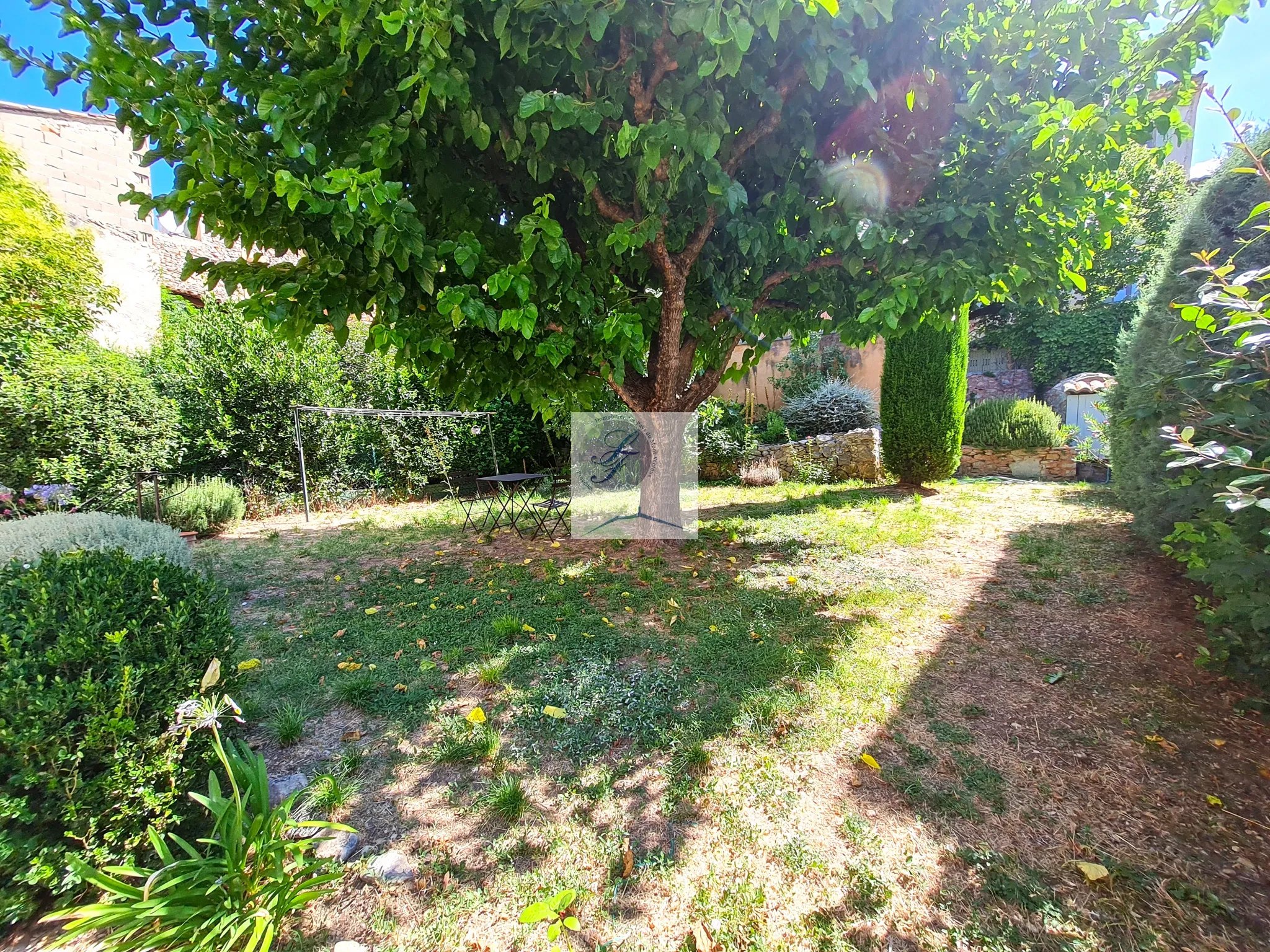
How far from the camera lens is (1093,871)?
4.66 ft

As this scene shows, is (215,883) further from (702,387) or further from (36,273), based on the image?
(36,273)

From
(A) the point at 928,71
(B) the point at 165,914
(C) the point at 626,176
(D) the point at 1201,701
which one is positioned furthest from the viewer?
(C) the point at 626,176

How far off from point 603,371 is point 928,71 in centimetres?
256

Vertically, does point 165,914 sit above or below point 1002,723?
above

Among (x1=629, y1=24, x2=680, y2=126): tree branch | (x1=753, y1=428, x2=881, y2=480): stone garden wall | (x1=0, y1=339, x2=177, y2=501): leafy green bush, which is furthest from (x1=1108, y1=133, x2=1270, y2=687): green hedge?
(x1=0, y1=339, x2=177, y2=501): leafy green bush

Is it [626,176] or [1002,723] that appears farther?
[626,176]

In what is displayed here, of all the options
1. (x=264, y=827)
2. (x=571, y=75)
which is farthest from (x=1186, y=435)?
(x=571, y=75)

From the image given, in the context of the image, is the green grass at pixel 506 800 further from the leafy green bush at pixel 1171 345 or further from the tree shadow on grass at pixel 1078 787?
the leafy green bush at pixel 1171 345


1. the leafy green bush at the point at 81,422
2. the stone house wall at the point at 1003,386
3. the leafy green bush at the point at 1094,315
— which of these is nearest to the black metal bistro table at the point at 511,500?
the leafy green bush at the point at 81,422

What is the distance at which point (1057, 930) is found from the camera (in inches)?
50.2

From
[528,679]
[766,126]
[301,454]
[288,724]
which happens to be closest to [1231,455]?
[528,679]

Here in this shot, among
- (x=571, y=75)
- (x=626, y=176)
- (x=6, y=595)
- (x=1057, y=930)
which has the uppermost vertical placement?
(x=571, y=75)

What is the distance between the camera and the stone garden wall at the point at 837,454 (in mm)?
7988

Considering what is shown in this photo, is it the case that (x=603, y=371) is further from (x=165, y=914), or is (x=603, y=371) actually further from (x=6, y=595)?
(x=165, y=914)
